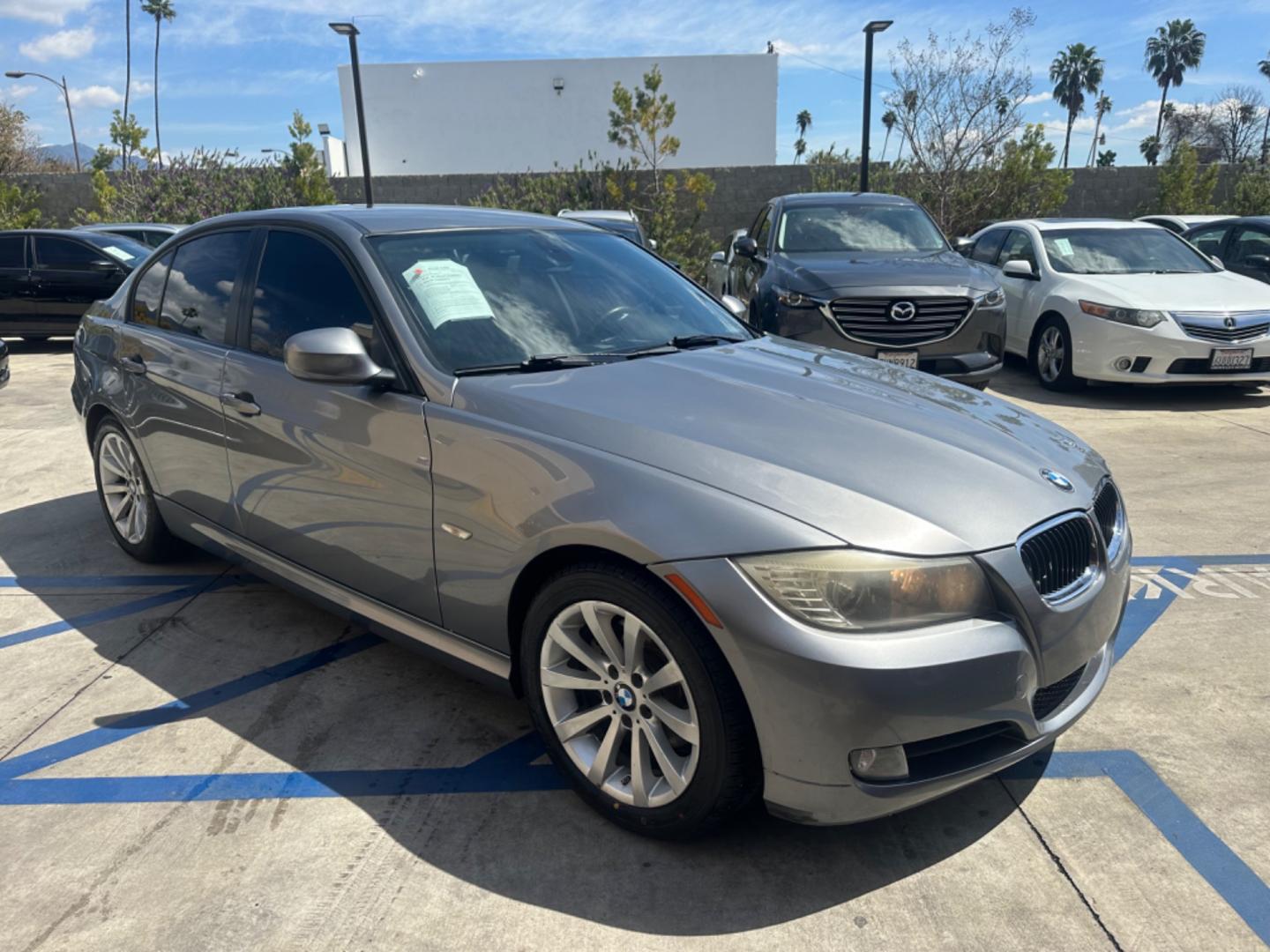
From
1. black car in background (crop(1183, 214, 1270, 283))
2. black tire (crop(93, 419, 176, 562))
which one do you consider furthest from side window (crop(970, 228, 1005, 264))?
black tire (crop(93, 419, 176, 562))

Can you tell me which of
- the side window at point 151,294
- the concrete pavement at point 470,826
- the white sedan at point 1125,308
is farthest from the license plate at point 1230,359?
the side window at point 151,294

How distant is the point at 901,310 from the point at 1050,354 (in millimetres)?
2638

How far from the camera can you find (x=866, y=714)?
7.17 feet

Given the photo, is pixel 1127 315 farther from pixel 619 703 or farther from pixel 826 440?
pixel 619 703

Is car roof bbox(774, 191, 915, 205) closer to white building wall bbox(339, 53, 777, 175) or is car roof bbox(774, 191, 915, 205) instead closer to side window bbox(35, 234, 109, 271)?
side window bbox(35, 234, 109, 271)

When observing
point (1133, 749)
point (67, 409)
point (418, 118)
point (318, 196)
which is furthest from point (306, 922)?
point (418, 118)

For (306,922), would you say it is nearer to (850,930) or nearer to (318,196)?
(850,930)

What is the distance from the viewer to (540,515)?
259cm

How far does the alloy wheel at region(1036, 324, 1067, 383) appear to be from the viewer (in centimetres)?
914

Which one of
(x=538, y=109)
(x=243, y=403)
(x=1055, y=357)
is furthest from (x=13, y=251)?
(x=538, y=109)

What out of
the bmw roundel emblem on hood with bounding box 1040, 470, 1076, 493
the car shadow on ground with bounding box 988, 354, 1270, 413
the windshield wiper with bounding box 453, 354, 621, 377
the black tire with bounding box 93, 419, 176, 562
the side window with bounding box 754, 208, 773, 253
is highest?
the side window with bounding box 754, 208, 773, 253

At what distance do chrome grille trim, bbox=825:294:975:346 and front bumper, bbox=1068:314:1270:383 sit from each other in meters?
1.85

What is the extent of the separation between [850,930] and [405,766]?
1450 millimetres

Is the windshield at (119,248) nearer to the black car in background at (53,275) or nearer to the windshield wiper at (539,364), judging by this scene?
the black car in background at (53,275)
